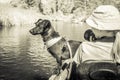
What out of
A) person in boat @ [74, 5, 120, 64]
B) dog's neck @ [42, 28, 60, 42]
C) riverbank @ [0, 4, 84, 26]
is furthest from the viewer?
riverbank @ [0, 4, 84, 26]

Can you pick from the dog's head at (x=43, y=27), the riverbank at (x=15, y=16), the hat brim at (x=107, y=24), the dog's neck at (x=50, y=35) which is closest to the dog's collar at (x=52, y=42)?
the dog's neck at (x=50, y=35)

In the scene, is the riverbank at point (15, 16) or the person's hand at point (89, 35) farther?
the riverbank at point (15, 16)

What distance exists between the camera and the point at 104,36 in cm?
923

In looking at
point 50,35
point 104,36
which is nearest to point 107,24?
point 104,36

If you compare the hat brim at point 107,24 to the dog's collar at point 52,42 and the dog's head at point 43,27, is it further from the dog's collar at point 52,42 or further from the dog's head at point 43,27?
the dog's head at point 43,27

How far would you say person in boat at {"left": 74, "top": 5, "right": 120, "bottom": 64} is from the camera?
888 centimetres

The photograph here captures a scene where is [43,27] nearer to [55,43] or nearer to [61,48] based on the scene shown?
[55,43]

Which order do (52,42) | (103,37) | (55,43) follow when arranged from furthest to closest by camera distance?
(52,42) → (55,43) → (103,37)

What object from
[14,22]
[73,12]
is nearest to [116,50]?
[14,22]

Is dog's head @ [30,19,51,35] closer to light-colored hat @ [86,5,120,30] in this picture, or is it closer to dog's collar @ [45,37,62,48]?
dog's collar @ [45,37,62,48]

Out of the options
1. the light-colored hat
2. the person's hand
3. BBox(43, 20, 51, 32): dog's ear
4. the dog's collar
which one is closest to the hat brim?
the light-colored hat

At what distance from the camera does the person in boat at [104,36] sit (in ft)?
29.1

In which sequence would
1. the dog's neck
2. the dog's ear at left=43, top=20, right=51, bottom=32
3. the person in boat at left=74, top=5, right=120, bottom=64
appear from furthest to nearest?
the dog's ear at left=43, top=20, right=51, bottom=32
the dog's neck
the person in boat at left=74, top=5, right=120, bottom=64

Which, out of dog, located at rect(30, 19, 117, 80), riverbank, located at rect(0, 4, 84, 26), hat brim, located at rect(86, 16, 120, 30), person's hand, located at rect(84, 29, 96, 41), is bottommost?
riverbank, located at rect(0, 4, 84, 26)
